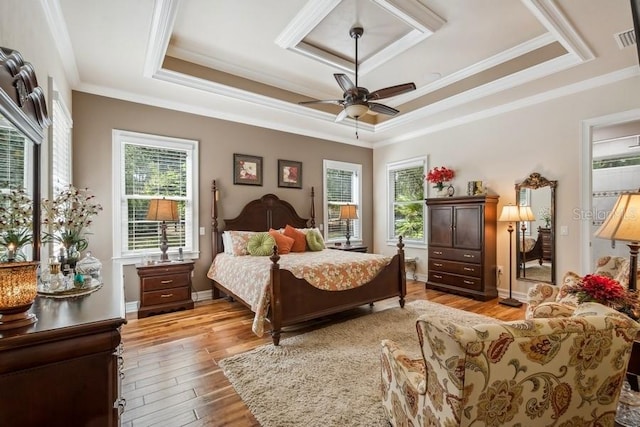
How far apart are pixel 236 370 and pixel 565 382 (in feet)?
7.21

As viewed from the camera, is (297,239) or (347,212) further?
(347,212)

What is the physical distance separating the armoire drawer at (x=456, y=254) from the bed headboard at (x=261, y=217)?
85.1 inches

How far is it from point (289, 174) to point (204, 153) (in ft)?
4.87

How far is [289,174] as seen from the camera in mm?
5512

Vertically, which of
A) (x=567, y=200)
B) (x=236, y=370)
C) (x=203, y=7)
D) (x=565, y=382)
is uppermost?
(x=203, y=7)

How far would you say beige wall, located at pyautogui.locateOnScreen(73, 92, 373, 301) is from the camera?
387 centimetres

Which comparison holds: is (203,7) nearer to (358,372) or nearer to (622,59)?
(358,372)

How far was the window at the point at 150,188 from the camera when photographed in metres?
4.08

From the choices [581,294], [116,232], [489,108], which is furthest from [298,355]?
[489,108]

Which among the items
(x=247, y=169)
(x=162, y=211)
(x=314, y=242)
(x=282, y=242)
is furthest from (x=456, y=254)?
(x=162, y=211)

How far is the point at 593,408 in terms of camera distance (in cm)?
126

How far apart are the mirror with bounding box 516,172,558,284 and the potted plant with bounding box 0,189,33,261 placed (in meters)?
5.05

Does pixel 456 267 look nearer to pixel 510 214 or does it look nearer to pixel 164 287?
pixel 510 214

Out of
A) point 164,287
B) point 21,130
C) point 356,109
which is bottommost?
point 164,287
